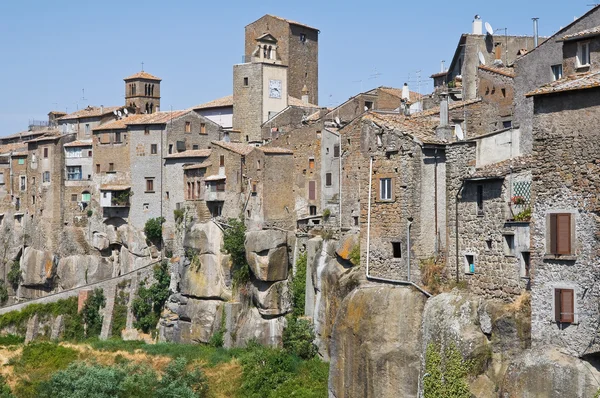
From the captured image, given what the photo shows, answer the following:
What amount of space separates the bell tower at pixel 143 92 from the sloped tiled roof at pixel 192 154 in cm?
1648

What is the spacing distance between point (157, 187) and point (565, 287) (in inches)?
1981

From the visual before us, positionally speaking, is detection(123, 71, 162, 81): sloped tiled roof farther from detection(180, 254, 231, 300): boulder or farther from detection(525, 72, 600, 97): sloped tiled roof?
detection(525, 72, 600, 97): sloped tiled roof

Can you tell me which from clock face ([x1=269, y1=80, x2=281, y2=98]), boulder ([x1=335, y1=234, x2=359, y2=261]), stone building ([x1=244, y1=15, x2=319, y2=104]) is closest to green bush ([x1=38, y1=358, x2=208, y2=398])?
boulder ([x1=335, y1=234, x2=359, y2=261])

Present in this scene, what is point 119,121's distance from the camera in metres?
80.2

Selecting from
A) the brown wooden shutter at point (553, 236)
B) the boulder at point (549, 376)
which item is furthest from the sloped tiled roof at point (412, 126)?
the boulder at point (549, 376)

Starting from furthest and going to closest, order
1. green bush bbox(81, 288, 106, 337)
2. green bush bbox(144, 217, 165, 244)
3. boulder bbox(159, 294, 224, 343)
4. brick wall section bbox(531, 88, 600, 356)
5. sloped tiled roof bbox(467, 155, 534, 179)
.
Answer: green bush bbox(144, 217, 165, 244), green bush bbox(81, 288, 106, 337), boulder bbox(159, 294, 224, 343), sloped tiled roof bbox(467, 155, 534, 179), brick wall section bbox(531, 88, 600, 356)

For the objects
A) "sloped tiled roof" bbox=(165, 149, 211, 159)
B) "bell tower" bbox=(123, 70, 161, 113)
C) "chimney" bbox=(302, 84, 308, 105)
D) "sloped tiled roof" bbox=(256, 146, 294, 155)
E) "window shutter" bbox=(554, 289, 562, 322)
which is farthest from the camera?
"bell tower" bbox=(123, 70, 161, 113)

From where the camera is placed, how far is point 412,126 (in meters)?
41.4

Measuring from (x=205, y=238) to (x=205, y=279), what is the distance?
8.39 ft

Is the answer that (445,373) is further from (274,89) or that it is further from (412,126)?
(274,89)

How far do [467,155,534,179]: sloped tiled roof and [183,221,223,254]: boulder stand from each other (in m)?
29.3

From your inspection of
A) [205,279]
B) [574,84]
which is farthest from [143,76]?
[574,84]

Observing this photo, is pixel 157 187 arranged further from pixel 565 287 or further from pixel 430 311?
pixel 565 287

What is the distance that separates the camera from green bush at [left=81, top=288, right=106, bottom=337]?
7094cm
